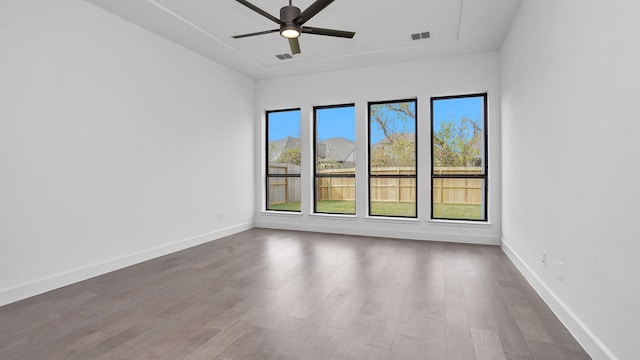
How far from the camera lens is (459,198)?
531 centimetres

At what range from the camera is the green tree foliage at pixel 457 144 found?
526 centimetres

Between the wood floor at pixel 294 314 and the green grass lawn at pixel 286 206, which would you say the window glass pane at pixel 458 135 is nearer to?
the wood floor at pixel 294 314

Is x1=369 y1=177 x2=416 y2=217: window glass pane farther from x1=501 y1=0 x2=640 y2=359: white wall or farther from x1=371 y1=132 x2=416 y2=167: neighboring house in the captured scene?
x1=501 y1=0 x2=640 y2=359: white wall

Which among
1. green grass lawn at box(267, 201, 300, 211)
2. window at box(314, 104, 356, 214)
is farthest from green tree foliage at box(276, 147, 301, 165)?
green grass lawn at box(267, 201, 300, 211)

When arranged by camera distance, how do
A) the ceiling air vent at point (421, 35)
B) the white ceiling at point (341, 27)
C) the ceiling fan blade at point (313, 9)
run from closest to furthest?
1. the ceiling fan blade at point (313, 9)
2. the white ceiling at point (341, 27)
3. the ceiling air vent at point (421, 35)

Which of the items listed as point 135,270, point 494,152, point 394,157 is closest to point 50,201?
point 135,270

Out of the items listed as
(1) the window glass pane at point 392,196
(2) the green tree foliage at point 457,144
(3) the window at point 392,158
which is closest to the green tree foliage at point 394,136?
(3) the window at point 392,158

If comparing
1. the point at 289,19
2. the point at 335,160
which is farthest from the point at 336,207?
the point at 289,19

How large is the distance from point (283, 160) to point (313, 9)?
409 cm

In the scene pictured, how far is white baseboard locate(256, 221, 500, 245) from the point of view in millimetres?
5016

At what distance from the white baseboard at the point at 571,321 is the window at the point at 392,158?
2430 mm

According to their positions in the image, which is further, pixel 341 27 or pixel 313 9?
pixel 341 27

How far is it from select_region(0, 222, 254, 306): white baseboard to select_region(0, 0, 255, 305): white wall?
0.04 ft

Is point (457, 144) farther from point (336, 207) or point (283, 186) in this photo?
point (283, 186)
